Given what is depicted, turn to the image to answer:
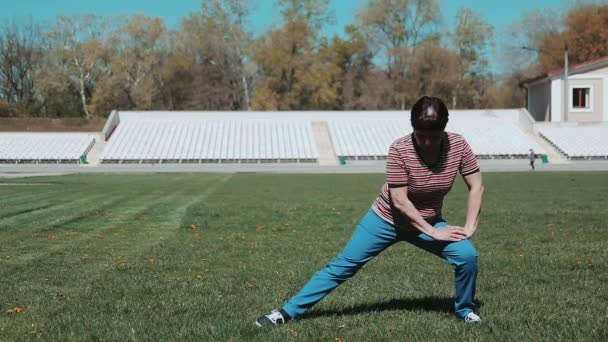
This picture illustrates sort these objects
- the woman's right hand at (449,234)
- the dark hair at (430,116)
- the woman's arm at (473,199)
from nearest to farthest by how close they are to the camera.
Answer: the dark hair at (430,116)
the woman's right hand at (449,234)
the woman's arm at (473,199)

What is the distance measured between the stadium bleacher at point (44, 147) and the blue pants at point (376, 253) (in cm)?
5158

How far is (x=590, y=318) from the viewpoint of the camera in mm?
5945

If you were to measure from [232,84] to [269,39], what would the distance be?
7505 mm

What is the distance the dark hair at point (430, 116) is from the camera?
5.24 meters

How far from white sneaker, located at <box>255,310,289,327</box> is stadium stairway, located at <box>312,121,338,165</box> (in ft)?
160

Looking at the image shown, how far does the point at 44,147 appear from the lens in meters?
58.0

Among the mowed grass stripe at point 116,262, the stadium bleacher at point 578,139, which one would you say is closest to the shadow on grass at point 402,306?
the mowed grass stripe at point 116,262

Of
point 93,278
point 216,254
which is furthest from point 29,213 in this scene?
point 93,278

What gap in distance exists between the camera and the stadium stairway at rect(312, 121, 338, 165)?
183 feet

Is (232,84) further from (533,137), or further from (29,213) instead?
(29,213)

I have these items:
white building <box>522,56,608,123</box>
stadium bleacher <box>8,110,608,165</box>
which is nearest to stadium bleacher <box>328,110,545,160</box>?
stadium bleacher <box>8,110,608,165</box>

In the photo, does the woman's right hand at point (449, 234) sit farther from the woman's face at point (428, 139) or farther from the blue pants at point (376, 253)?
the woman's face at point (428, 139)

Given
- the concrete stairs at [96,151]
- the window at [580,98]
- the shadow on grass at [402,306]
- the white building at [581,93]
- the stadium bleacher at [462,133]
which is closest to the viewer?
the shadow on grass at [402,306]

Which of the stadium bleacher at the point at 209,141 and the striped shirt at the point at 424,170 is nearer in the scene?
the striped shirt at the point at 424,170
